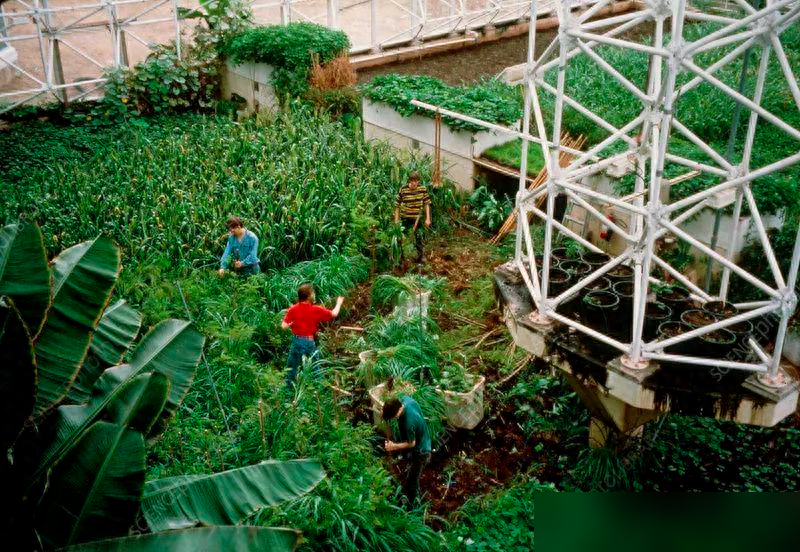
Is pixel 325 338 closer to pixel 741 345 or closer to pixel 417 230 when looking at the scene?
pixel 417 230

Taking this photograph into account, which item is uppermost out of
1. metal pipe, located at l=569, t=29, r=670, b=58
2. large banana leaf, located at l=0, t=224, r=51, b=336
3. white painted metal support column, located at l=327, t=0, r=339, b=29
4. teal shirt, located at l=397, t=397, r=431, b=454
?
metal pipe, located at l=569, t=29, r=670, b=58

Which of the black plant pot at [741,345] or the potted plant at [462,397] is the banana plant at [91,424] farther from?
the black plant pot at [741,345]

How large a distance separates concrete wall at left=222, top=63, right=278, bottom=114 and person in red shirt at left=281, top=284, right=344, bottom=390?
757 centimetres

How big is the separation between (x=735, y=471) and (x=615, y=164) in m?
2.87

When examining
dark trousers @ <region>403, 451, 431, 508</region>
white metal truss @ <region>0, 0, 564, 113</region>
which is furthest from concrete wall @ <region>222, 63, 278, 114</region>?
dark trousers @ <region>403, 451, 431, 508</region>

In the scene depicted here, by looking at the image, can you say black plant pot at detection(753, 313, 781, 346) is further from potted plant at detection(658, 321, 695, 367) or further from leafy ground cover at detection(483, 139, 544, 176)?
leafy ground cover at detection(483, 139, 544, 176)

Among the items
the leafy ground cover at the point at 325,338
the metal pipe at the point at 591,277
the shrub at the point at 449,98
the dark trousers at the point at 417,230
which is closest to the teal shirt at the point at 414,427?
the leafy ground cover at the point at 325,338

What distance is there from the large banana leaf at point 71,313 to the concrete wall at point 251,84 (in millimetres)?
9657

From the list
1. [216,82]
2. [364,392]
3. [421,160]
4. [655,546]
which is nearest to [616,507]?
[655,546]

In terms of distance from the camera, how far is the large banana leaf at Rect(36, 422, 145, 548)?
3.83 meters

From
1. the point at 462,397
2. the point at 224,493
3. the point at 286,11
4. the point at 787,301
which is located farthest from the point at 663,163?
the point at 286,11

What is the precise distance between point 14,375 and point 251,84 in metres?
12.0

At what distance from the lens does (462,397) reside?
279 inches

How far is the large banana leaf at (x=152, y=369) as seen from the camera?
14.9 feet
